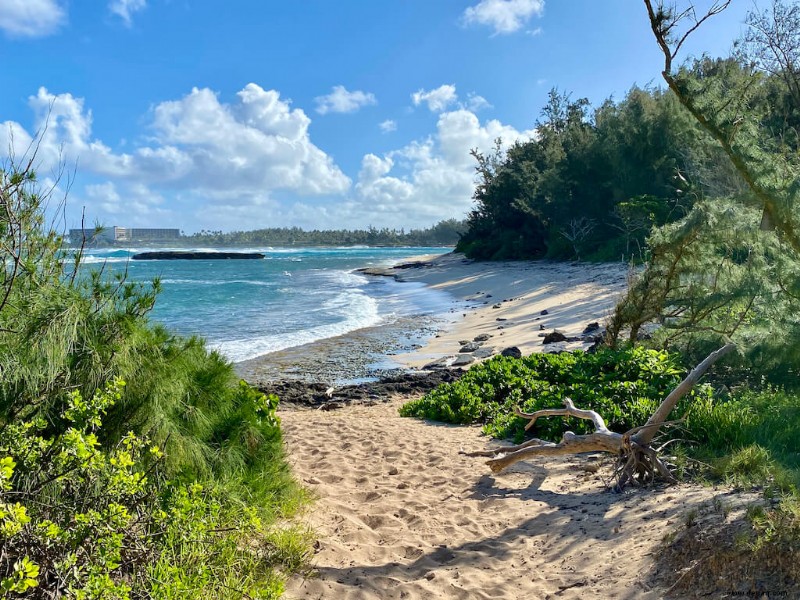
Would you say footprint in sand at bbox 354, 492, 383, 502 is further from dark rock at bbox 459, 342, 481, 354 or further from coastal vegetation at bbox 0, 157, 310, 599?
dark rock at bbox 459, 342, 481, 354

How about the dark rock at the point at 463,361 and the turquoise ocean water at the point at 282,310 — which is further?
the turquoise ocean water at the point at 282,310

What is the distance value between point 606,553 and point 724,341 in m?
5.09

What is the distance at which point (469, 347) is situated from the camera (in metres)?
16.3

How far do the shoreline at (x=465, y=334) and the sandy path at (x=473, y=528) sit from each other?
6.92 metres

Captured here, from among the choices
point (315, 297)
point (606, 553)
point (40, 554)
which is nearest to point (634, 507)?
point (606, 553)

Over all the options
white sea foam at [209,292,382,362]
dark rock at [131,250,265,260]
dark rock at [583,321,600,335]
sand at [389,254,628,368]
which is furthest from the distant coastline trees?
dark rock at [131,250,265,260]

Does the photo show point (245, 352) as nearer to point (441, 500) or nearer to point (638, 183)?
point (441, 500)

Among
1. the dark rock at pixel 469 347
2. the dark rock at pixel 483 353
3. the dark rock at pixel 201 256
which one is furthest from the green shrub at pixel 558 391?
the dark rock at pixel 201 256

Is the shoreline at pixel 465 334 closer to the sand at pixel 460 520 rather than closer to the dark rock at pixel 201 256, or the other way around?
the sand at pixel 460 520

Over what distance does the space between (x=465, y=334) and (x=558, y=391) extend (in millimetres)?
11180

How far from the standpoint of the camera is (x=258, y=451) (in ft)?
16.2

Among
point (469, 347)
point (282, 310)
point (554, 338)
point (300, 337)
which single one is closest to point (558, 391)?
point (554, 338)

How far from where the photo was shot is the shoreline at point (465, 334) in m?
14.7

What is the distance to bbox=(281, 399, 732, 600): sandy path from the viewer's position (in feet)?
13.0
